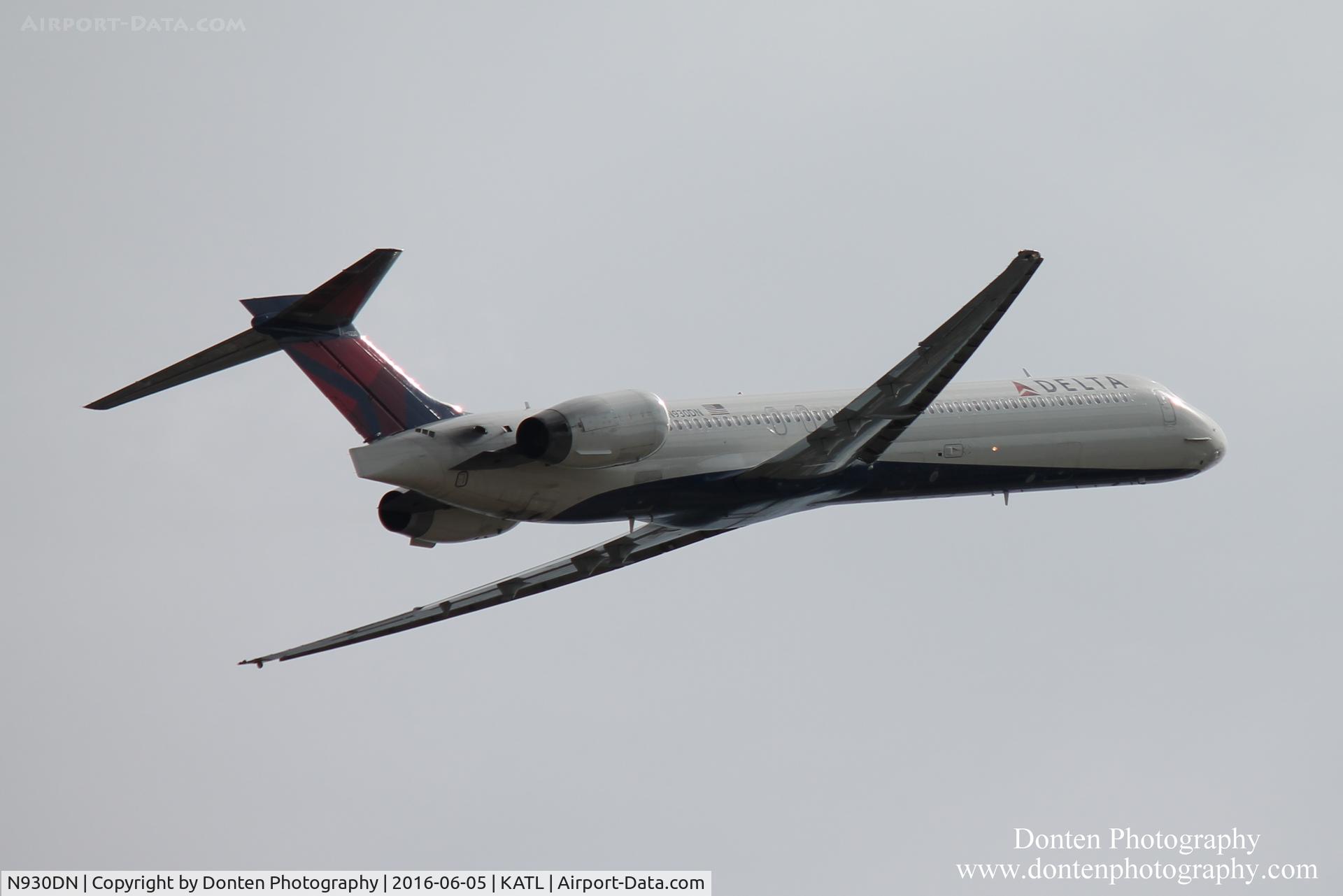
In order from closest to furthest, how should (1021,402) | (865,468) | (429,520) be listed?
(429,520), (865,468), (1021,402)

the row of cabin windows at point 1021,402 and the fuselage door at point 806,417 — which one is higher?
the row of cabin windows at point 1021,402

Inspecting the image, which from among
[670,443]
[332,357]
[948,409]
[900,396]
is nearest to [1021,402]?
[948,409]

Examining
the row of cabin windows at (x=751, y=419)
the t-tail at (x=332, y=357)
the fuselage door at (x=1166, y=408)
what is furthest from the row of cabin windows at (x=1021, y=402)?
the t-tail at (x=332, y=357)

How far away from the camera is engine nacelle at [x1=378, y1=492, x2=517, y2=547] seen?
27.8 m

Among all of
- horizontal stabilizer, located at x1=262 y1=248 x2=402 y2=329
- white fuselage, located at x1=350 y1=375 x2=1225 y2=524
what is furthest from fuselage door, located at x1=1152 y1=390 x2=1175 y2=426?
horizontal stabilizer, located at x1=262 y1=248 x2=402 y2=329

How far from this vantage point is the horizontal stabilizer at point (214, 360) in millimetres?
26031

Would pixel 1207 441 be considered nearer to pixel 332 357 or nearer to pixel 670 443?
pixel 670 443

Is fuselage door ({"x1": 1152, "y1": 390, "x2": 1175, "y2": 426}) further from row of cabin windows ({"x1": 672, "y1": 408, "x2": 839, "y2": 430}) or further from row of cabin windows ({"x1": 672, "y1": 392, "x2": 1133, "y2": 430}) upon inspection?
row of cabin windows ({"x1": 672, "y1": 408, "x2": 839, "y2": 430})

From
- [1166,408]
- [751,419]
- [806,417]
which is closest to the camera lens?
[751,419]

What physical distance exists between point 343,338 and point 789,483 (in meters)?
7.03

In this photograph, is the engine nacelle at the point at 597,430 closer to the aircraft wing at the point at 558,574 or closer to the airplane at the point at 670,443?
the airplane at the point at 670,443

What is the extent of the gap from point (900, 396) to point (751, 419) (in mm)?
2652

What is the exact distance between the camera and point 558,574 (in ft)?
103

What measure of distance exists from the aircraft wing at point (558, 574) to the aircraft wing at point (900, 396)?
2.96 metres
